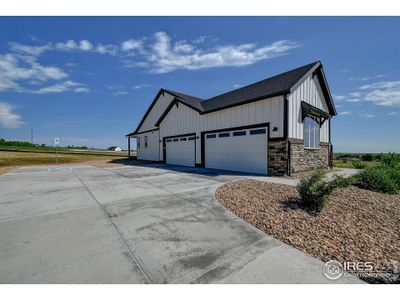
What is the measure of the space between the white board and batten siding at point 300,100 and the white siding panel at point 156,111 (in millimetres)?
13300

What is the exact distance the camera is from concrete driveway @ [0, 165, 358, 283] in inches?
89.3

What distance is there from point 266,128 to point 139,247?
9244 mm

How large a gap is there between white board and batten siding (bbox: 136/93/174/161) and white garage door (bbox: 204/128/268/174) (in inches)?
A: 345

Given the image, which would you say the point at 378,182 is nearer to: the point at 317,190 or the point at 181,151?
the point at 317,190

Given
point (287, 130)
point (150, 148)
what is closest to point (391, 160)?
point (287, 130)

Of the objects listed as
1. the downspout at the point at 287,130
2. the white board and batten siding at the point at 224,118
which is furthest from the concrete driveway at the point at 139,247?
the white board and batten siding at the point at 224,118

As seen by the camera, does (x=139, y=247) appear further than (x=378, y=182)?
No

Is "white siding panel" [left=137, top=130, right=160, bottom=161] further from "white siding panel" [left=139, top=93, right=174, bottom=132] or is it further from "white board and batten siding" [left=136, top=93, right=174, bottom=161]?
"white siding panel" [left=139, top=93, right=174, bottom=132]

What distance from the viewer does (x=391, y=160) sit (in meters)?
11.0

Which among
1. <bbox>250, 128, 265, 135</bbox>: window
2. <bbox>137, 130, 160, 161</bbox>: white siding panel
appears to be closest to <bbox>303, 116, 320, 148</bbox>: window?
<bbox>250, 128, 265, 135</bbox>: window

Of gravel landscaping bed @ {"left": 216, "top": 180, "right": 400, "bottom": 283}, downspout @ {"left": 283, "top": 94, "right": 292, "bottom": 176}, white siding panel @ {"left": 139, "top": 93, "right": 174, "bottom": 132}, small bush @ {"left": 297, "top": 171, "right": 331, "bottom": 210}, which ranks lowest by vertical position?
gravel landscaping bed @ {"left": 216, "top": 180, "right": 400, "bottom": 283}
